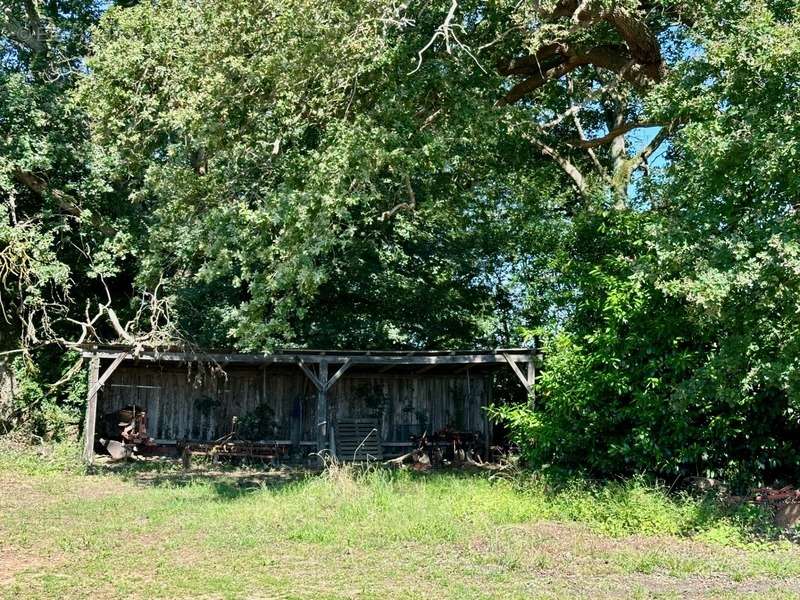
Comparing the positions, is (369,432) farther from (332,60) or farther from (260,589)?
(260,589)

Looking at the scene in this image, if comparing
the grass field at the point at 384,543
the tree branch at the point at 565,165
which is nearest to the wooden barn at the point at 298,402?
the tree branch at the point at 565,165

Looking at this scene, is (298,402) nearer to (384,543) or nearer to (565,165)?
(565,165)

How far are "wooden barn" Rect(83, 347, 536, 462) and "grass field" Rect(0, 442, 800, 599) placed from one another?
5.86 metres

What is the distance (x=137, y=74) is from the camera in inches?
517

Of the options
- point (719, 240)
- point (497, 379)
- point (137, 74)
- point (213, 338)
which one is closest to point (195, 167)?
point (137, 74)

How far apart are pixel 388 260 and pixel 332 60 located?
8.07m

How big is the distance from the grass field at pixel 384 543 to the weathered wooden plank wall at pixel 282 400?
5929 millimetres

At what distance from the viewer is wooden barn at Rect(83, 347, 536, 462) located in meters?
17.9

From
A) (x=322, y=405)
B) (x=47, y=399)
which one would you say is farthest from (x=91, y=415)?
(x=322, y=405)

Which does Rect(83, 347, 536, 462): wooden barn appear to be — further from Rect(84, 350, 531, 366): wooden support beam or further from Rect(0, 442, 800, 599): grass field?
Rect(0, 442, 800, 599): grass field

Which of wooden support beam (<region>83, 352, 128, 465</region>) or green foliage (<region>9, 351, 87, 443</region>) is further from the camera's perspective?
green foliage (<region>9, 351, 87, 443</region>)

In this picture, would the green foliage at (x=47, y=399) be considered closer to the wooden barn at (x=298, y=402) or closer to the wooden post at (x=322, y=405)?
the wooden barn at (x=298, y=402)

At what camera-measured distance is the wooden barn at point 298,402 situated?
1792cm

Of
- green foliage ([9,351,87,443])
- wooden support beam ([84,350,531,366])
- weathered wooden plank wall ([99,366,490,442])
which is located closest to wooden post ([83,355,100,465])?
wooden support beam ([84,350,531,366])
